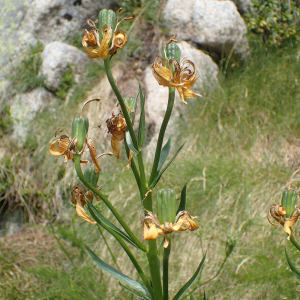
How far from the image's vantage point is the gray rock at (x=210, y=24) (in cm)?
254

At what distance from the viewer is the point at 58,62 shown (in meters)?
2.67

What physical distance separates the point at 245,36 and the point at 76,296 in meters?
2.21

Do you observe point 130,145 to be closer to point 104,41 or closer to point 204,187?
point 104,41

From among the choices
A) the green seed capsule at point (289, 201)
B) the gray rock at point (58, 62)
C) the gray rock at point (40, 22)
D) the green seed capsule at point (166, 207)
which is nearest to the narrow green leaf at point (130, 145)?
the green seed capsule at point (166, 207)

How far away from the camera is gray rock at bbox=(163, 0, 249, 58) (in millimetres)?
2535

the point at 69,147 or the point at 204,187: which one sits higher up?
the point at 69,147

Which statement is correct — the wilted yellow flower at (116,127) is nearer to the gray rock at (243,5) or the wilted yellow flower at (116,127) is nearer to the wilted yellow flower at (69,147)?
the wilted yellow flower at (69,147)

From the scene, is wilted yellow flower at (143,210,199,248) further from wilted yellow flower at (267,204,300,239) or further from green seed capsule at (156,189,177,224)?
wilted yellow flower at (267,204,300,239)

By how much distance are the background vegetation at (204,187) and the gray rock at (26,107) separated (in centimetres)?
6

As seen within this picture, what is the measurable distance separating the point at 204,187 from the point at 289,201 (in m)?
1.15

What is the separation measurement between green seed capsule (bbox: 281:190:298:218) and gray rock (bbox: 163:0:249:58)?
6.74 ft

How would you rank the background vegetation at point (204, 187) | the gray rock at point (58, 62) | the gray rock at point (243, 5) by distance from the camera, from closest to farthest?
the background vegetation at point (204, 187) < the gray rock at point (58, 62) < the gray rock at point (243, 5)

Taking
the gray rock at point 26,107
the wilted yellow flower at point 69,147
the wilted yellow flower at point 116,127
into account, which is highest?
the wilted yellow flower at point 69,147

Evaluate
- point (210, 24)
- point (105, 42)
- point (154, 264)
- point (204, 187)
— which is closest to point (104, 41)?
point (105, 42)
